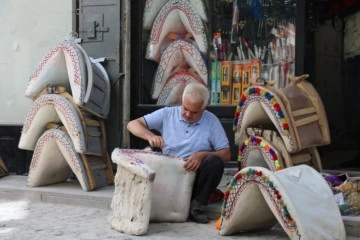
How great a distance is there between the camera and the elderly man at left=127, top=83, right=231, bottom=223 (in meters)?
4.55

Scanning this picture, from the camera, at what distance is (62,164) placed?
5.81 metres

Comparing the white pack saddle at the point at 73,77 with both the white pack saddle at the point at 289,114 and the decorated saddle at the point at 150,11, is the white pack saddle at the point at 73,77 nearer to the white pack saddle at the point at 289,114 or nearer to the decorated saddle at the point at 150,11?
the decorated saddle at the point at 150,11

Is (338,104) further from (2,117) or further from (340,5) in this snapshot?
(2,117)

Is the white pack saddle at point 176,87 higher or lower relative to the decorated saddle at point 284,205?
higher

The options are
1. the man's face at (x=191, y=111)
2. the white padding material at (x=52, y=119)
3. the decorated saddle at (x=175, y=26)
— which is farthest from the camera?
the decorated saddle at (x=175, y=26)

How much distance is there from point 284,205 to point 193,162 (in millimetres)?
1061

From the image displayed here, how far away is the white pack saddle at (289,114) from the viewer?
464 centimetres

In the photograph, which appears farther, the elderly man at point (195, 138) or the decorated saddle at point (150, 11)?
the decorated saddle at point (150, 11)

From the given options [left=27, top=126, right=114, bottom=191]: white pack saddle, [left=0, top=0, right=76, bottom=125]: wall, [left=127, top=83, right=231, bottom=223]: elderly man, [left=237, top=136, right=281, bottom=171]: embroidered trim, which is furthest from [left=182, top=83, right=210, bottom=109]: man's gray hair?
[left=0, top=0, right=76, bottom=125]: wall

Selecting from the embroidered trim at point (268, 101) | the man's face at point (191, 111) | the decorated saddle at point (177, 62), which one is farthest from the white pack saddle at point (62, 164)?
the embroidered trim at point (268, 101)

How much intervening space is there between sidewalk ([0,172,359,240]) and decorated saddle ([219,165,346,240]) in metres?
0.16

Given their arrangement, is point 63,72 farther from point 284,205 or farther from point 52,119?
point 284,205

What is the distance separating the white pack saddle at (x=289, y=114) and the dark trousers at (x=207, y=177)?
0.58 m

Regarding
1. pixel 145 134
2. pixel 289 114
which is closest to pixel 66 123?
pixel 145 134
